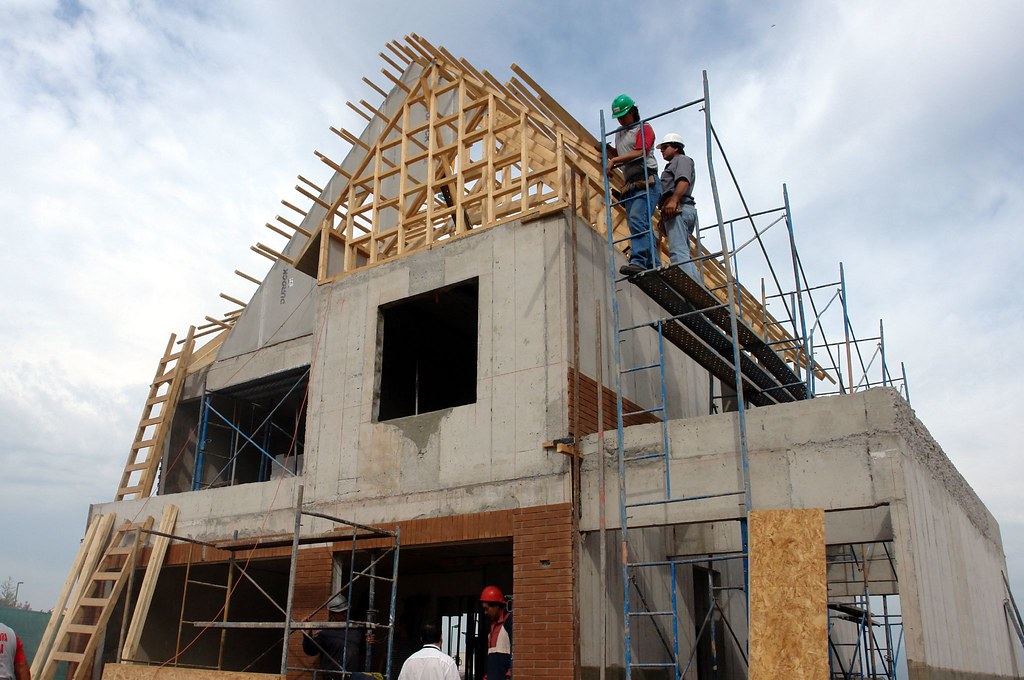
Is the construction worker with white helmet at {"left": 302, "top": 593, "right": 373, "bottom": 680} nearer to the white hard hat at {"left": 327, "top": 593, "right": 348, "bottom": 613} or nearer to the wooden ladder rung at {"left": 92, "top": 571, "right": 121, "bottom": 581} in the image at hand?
the white hard hat at {"left": 327, "top": 593, "right": 348, "bottom": 613}

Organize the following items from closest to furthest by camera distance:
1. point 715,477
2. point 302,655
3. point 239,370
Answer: point 715,477
point 302,655
point 239,370

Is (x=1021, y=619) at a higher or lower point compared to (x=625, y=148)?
lower

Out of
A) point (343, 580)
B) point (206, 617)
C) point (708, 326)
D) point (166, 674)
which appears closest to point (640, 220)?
point (708, 326)

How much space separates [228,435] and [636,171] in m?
10.3

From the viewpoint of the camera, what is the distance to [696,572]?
12820mm

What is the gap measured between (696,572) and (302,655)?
577 cm

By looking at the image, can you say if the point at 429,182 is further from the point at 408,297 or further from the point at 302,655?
the point at 302,655

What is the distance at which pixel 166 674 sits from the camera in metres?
10.3

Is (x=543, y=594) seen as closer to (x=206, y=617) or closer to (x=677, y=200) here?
(x=677, y=200)

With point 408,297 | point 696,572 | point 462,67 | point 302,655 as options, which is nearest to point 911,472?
point 696,572

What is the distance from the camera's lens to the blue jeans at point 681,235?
35.2 feet

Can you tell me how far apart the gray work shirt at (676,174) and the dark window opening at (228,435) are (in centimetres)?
717

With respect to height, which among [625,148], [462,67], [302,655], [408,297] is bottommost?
[302,655]

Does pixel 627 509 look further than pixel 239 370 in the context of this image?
No
